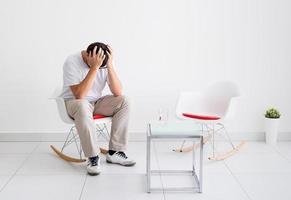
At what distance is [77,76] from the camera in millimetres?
3930

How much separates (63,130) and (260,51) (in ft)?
7.59

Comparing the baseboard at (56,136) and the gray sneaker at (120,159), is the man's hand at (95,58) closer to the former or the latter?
the gray sneaker at (120,159)

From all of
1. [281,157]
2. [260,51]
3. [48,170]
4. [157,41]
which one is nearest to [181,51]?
[157,41]

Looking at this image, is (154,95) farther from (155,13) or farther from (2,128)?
(2,128)

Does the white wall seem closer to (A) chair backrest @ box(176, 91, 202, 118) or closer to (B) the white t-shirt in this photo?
(A) chair backrest @ box(176, 91, 202, 118)

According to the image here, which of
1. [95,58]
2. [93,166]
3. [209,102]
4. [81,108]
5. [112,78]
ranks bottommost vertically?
[93,166]

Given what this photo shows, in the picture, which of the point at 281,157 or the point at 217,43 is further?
the point at 217,43

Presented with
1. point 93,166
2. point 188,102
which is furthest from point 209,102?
point 93,166

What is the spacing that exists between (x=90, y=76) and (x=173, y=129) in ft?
2.99

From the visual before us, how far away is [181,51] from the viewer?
15.7ft

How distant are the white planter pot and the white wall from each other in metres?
0.22

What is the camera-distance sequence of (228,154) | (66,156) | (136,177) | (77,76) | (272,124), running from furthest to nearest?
(272,124)
(228,154)
(66,156)
(77,76)
(136,177)

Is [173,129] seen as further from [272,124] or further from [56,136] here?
[56,136]

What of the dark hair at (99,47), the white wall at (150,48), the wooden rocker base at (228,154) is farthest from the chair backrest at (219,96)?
the dark hair at (99,47)
